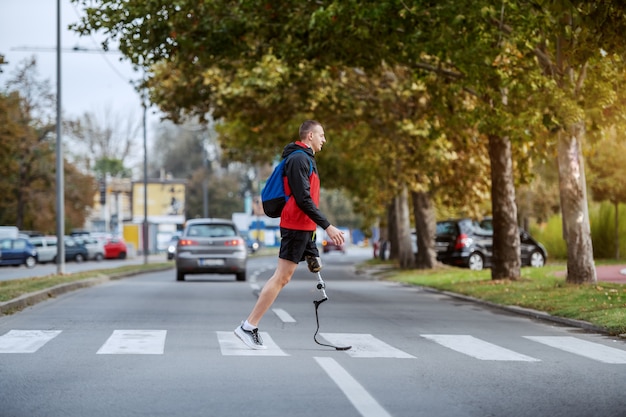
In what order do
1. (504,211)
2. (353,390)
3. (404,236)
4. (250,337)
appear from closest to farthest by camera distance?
(353,390) → (250,337) → (504,211) → (404,236)

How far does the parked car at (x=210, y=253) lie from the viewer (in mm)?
28234

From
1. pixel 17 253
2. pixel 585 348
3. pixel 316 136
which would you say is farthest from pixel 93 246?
pixel 316 136

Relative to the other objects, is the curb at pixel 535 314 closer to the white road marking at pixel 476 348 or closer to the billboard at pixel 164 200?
the white road marking at pixel 476 348

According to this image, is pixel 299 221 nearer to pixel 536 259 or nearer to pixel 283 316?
pixel 283 316

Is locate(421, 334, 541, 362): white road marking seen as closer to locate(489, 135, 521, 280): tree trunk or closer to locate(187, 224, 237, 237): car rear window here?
locate(489, 135, 521, 280): tree trunk

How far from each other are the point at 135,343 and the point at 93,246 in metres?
53.4

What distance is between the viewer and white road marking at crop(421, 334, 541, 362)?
32.8 feet

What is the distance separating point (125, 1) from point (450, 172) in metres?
14.8

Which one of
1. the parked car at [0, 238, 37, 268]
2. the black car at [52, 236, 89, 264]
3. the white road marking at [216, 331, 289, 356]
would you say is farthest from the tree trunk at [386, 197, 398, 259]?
the white road marking at [216, 331, 289, 356]

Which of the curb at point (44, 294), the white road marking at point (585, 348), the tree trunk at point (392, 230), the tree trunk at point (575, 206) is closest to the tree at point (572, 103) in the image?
the tree trunk at point (575, 206)

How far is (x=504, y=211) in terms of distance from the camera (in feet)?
79.2

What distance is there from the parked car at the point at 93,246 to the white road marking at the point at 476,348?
169 feet

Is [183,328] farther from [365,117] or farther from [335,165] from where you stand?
[335,165]

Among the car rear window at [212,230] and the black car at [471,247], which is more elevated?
the car rear window at [212,230]
